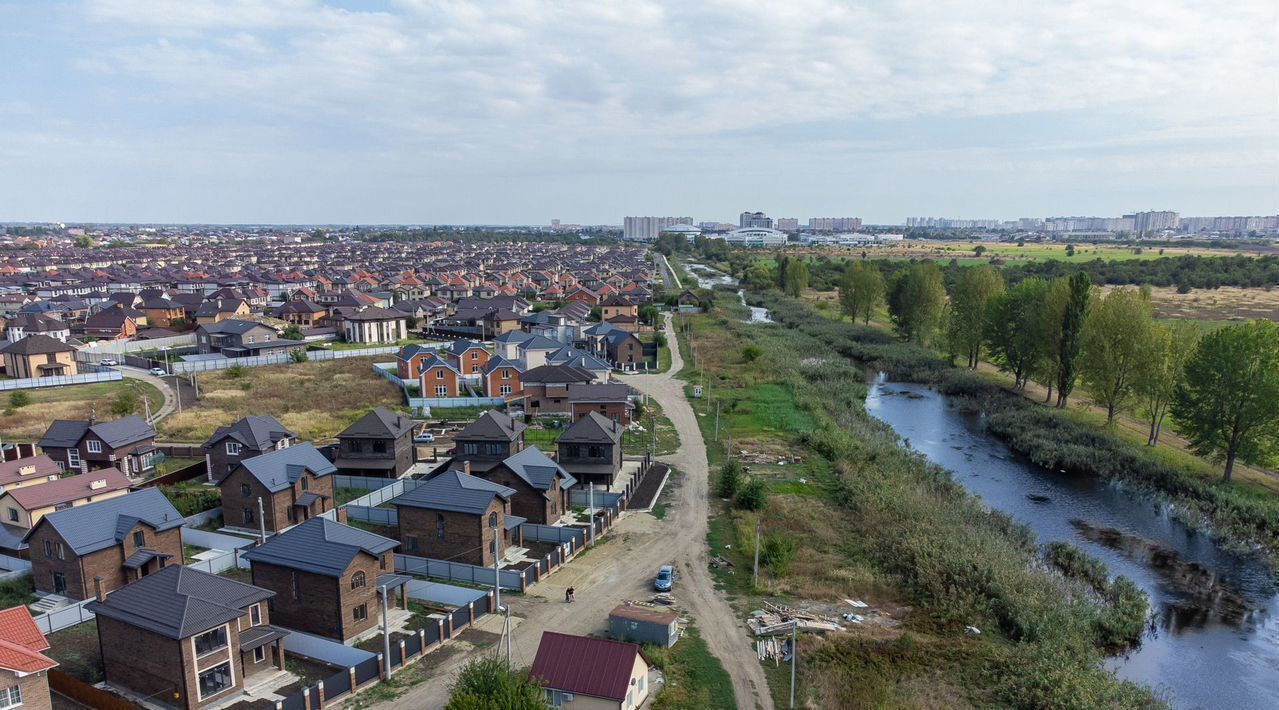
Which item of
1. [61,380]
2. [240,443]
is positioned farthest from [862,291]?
[61,380]

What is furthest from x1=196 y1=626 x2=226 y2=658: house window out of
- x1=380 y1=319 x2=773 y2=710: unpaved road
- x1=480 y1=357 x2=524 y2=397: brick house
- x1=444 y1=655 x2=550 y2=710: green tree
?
x1=480 y1=357 x2=524 y2=397: brick house

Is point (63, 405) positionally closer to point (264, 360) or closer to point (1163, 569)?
point (264, 360)

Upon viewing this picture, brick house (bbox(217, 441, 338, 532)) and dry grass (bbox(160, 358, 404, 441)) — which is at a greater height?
brick house (bbox(217, 441, 338, 532))

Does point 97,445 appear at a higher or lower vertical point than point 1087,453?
higher

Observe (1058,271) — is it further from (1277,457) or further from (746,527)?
(746,527)

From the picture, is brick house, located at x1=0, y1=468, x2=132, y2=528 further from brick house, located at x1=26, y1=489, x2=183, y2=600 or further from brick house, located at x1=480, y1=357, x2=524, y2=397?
brick house, located at x1=480, y1=357, x2=524, y2=397

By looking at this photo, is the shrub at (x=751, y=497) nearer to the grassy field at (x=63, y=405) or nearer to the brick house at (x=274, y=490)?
the brick house at (x=274, y=490)

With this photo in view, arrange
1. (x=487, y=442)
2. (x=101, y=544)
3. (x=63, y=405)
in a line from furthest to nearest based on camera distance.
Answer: (x=63, y=405), (x=487, y=442), (x=101, y=544)
